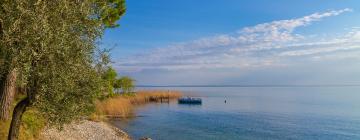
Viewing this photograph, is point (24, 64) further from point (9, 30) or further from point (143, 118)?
point (143, 118)

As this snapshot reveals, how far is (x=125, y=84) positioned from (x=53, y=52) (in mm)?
66907

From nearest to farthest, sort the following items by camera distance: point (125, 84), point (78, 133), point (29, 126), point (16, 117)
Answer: point (16, 117), point (29, 126), point (78, 133), point (125, 84)

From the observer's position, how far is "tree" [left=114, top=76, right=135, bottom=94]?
78.1m

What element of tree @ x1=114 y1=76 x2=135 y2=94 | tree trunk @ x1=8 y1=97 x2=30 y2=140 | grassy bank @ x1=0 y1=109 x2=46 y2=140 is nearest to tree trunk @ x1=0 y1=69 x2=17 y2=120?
grassy bank @ x1=0 y1=109 x2=46 y2=140

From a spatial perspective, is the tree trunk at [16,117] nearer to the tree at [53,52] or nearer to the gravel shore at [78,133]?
the tree at [53,52]

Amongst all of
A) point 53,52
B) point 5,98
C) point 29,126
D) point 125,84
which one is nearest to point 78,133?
point 29,126

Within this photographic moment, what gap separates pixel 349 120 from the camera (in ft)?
207

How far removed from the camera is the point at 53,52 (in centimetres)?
1266

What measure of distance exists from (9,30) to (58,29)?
5.16ft

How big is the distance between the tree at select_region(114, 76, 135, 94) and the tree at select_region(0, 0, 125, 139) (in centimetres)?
6186

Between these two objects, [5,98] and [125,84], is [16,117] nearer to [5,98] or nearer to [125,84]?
[5,98]

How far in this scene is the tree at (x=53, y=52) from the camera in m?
12.0

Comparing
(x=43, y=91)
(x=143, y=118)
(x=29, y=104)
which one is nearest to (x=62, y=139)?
(x=29, y=104)

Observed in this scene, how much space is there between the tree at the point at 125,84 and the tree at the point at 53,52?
61862mm
